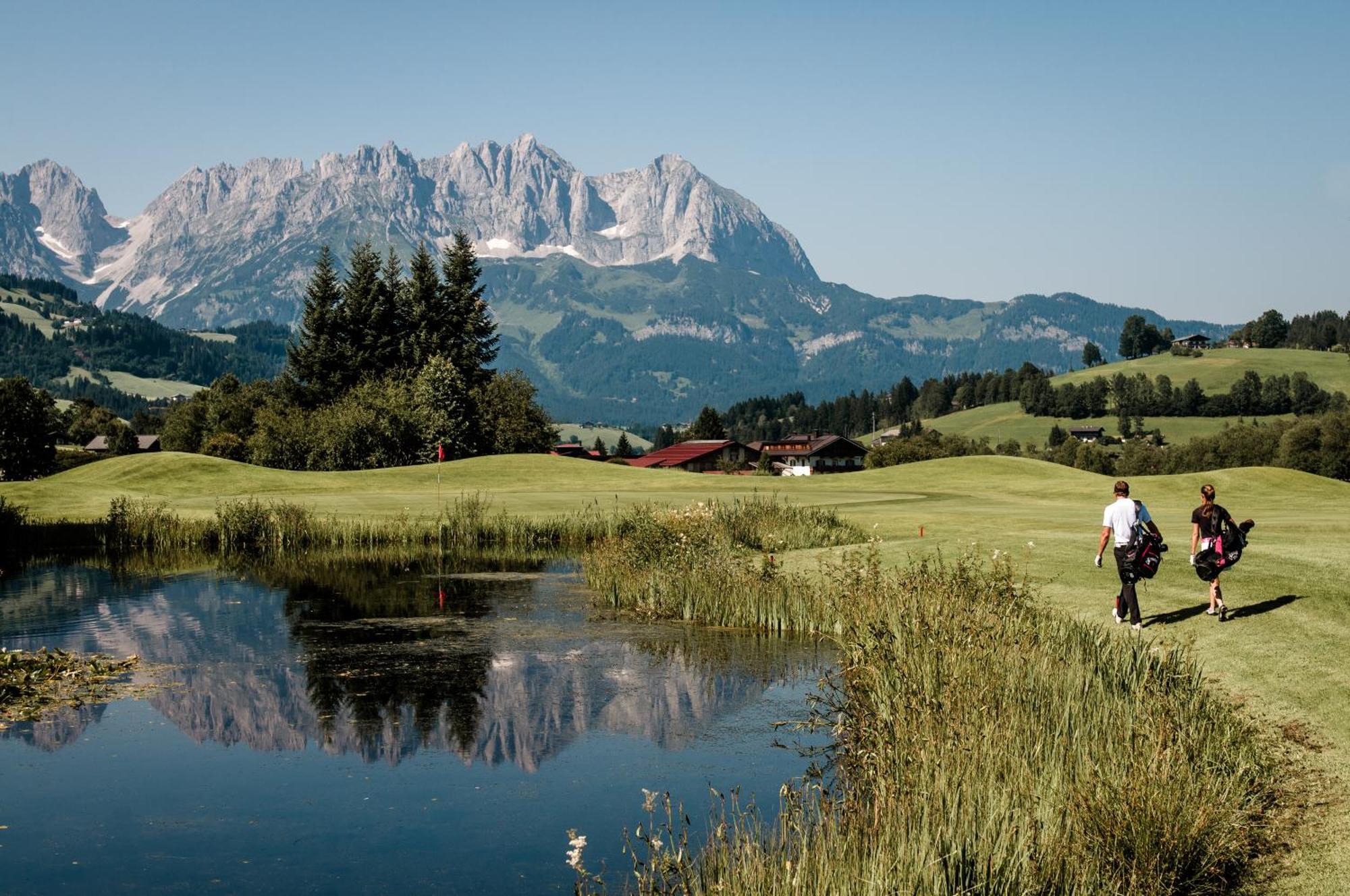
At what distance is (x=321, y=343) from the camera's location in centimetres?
10625

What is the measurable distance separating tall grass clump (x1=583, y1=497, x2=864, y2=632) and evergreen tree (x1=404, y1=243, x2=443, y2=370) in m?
65.5

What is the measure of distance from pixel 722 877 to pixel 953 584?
12.4m

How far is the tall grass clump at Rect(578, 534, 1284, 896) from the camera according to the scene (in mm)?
10672

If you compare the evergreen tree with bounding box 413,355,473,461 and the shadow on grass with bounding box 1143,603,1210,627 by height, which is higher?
the evergreen tree with bounding box 413,355,473,461

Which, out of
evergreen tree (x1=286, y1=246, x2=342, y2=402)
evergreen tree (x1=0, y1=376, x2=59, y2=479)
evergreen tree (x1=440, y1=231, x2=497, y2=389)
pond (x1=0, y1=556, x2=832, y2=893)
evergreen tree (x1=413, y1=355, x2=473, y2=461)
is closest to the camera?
pond (x1=0, y1=556, x2=832, y2=893)

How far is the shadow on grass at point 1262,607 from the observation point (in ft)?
72.5

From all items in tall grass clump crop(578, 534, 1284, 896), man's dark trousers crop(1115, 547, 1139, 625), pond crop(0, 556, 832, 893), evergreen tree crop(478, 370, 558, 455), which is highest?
evergreen tree crop(478, 370, 558, 455)

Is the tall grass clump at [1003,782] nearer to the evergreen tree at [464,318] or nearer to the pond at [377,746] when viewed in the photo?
the pond at [377,746]

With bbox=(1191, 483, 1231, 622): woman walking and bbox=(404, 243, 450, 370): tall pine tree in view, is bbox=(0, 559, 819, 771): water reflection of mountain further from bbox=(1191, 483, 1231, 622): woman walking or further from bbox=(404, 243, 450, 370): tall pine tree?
bbox=(404, 243, 450, 370): tall pine tree

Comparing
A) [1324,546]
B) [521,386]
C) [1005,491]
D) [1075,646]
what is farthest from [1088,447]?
[1075,646]

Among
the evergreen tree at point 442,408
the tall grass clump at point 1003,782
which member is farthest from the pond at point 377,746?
the evergreen tree at point 442,408

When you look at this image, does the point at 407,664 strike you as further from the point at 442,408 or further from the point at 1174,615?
the point at 442,408

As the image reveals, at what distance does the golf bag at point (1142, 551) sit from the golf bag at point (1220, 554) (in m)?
0.74

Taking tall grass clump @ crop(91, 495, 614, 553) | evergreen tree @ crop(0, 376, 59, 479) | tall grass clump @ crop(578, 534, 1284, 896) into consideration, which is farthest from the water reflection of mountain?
evergreen tree @ crop(0, 376, 59, 479)
